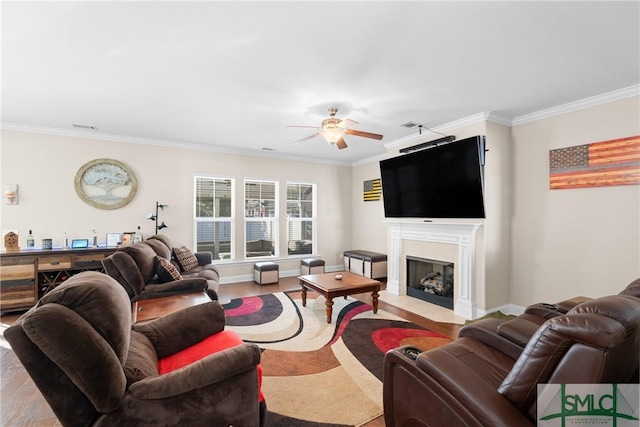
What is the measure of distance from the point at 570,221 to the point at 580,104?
1.34 meters

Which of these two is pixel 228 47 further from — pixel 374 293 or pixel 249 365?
pixel 374 293

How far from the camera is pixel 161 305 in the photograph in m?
2.75

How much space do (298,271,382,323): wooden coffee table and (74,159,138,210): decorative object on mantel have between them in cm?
330

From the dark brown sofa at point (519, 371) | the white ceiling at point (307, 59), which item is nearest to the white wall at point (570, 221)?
the white ceiling at point (307, 59)

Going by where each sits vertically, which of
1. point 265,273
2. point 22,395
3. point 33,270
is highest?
point 33,270

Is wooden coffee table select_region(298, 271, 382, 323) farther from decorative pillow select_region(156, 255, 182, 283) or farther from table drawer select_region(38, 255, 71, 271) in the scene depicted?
table drawer select_region(38, 255, 71, 271)

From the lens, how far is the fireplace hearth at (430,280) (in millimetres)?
4316

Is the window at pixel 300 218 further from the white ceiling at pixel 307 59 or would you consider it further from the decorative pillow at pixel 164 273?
the decorative pillow at pixel 164 273

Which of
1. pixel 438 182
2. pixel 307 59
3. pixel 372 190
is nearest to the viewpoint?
pixel 307 59

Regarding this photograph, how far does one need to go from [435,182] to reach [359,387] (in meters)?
2.78

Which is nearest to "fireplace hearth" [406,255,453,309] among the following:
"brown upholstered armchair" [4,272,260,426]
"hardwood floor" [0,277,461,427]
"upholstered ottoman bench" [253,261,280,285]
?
"hardwood floor" [0,277,461,427]

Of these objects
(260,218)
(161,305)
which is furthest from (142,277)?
(260,218)

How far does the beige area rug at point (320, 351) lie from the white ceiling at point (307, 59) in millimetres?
2633

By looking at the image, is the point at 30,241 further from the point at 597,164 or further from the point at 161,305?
the point at 597,164
